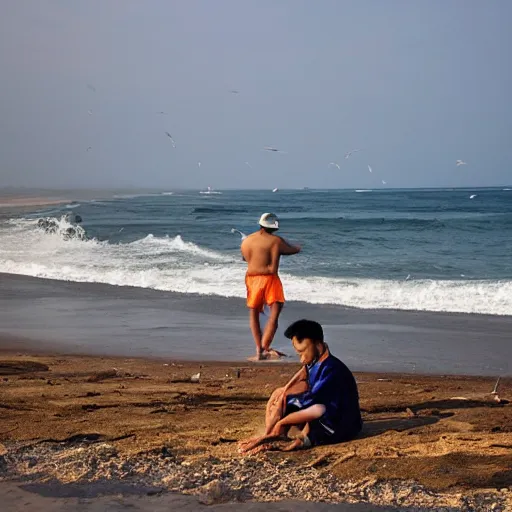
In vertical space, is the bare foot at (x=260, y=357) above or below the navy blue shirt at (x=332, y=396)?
below

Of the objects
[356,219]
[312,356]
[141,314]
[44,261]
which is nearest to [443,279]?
[141,314]

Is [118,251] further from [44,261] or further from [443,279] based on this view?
[443,279]

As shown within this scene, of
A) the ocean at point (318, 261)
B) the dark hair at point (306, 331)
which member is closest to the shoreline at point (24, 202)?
the ocean at point (318, 261)

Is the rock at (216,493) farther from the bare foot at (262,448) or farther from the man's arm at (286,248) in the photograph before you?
the man's arm at (286,248)

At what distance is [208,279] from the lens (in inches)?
544

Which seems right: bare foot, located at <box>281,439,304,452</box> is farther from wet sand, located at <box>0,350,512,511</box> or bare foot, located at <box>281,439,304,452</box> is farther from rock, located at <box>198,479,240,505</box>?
rock, located at <box>198,479,240,505</box>

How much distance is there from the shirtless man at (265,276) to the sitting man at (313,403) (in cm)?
299

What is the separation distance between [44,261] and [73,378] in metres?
11.1

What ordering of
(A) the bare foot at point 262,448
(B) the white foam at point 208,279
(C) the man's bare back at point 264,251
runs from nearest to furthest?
(A) the bare foot at point 262,448 → (C) the man's bare back at point 264,251 → (B) the white foam at point 208,279

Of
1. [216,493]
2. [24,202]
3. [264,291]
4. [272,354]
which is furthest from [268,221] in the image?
[24,202]

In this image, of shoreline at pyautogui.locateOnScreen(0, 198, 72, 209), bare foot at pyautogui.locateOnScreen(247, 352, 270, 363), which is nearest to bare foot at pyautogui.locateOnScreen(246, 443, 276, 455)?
bare foot at pyautogui.locateOnScreen(247, 352, 270, 363)

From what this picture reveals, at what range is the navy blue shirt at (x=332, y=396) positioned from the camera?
436 cm

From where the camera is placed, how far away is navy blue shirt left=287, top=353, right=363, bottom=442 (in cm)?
436

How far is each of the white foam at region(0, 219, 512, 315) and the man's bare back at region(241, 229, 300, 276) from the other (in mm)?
3971
